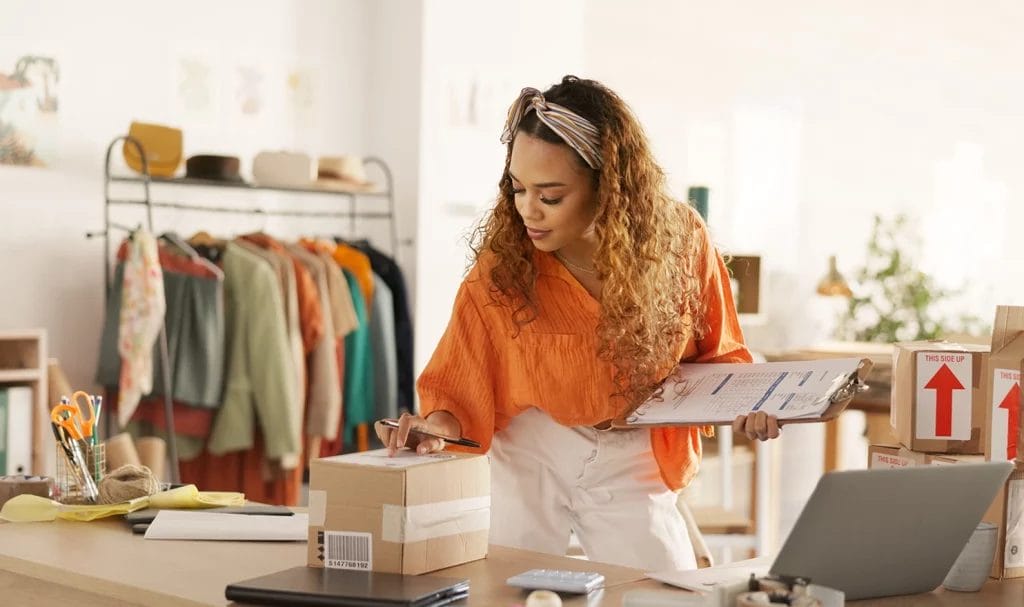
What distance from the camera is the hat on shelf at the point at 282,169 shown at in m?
4.89

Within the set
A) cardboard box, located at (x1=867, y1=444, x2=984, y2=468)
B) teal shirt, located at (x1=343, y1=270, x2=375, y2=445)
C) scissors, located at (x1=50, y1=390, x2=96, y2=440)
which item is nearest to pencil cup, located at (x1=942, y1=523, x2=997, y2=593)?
cardboard box, located at (x1=867, y1=444, x2=984, y2=468)

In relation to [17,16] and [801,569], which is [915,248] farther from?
[801,569]

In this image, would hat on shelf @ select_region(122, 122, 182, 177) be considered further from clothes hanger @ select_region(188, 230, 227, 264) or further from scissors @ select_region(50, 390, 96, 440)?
scissors @ select_region(50, 390, 96, 440)

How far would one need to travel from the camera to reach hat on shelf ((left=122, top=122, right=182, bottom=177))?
14.9 ft

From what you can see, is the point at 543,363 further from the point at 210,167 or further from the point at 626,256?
the point at 210,167

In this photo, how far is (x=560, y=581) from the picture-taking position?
174cm

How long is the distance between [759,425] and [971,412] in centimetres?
32

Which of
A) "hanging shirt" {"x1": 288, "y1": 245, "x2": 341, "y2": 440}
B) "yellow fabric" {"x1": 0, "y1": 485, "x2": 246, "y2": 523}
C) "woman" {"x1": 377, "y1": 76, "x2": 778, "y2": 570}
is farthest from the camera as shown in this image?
"hanging shirt" {"x1": 288, "y1": 245, "x2": 341, "y2": 440}

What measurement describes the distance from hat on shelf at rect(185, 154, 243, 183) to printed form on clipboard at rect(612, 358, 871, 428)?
270 cm

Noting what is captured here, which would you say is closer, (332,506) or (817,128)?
(332,506)

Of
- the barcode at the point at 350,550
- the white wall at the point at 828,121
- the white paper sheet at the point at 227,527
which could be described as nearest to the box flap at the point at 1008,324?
the barcode at the point at 350,550

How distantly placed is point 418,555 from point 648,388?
67cm

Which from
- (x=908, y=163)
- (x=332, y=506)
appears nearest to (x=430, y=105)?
(x=908, y=163)

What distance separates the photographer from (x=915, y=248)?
5.95 metres
